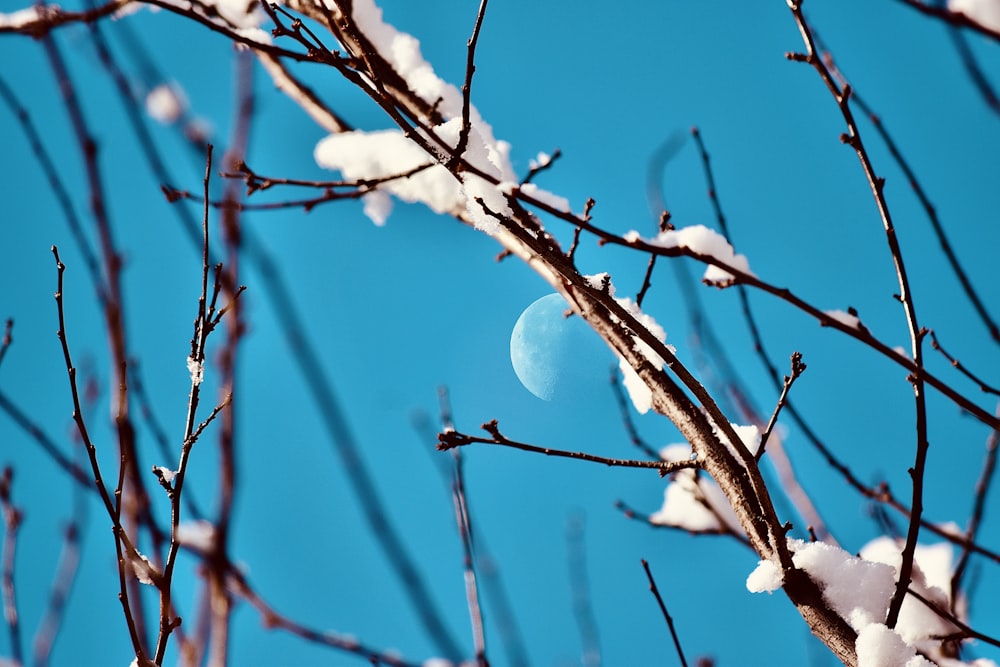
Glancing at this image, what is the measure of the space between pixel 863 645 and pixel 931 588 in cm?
67

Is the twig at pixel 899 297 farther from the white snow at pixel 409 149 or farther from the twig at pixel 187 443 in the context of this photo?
the twig at pixel 187 443

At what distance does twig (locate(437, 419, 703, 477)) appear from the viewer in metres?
1.42

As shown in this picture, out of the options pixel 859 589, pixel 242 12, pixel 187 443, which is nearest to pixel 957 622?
pixel 859 589

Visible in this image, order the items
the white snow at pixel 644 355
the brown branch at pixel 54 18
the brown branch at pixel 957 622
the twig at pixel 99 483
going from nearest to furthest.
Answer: the twig at pixel 99 483 → the brown branch at pixel 957 622 → the white snow at pixel 644 355 → the brown branch at pixel 54 18

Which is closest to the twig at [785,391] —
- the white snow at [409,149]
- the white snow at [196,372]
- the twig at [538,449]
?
the twig at [538,449]

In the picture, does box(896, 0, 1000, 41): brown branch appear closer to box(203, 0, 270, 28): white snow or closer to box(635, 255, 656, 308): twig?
box(635, 255, 656, 308): twig

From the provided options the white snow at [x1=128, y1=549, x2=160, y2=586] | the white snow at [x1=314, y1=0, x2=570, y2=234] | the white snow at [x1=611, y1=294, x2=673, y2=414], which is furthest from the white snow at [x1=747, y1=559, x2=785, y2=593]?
the white snow at [x1=128, y1=549, x2=160, y2=586]

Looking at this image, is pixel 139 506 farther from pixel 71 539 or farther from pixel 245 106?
pixel 245 106

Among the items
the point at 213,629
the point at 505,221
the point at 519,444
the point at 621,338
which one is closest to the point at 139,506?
the point at 213,629

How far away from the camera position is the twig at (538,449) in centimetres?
142

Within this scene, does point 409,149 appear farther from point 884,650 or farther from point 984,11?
point 884,650

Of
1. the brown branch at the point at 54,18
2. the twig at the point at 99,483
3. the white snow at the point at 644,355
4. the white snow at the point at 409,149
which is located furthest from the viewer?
the brown branch at the point at 54,18

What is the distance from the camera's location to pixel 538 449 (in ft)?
4.73

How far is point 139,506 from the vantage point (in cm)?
161
